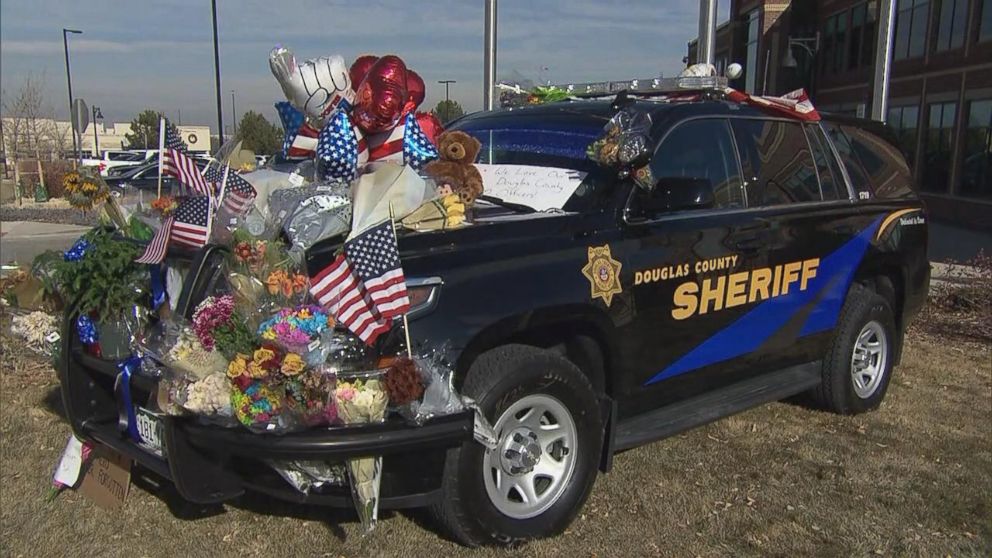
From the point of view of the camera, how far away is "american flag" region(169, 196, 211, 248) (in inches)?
127

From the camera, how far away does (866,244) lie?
5.18 metres

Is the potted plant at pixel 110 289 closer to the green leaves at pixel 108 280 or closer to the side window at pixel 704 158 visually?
the green leaves at pixel 108 280

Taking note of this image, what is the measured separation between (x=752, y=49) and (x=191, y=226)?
3518 centimetres

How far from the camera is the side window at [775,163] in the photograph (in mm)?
4547

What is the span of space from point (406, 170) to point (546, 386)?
989 mm

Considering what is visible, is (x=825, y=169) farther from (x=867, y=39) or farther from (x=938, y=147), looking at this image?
(x=867, y=39)

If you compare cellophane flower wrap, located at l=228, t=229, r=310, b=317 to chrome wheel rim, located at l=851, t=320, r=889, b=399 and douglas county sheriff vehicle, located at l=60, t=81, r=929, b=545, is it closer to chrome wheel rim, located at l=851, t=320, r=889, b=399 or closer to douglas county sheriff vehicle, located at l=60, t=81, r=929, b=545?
douglas county sheriff vehicle, located at l=60, t=81, r=929, b=545

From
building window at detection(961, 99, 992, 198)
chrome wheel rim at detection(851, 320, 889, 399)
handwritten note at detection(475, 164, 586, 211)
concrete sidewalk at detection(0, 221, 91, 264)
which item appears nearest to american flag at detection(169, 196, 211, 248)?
handwritten note at detection(475, 164, 586, 211)

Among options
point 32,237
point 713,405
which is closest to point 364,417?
point 713,405

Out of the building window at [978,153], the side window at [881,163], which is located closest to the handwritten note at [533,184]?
the side window at [881,163]

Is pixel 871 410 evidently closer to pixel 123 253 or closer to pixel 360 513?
pixel 360 513

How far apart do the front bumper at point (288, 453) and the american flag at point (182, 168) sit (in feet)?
2.69

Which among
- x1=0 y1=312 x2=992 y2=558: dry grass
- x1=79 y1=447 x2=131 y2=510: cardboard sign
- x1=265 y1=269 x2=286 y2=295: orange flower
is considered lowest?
x1=0 y1=312 x2=992 y2=558: dry grass

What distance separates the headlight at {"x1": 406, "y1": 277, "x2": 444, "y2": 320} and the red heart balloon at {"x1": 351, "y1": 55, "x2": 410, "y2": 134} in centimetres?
108
